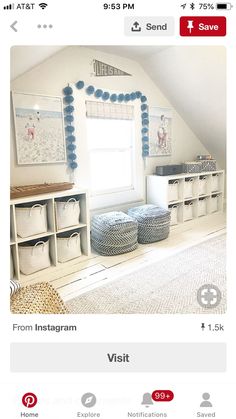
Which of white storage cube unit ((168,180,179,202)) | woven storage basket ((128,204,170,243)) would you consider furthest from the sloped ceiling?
woven storage basket ((128,204,170,243))

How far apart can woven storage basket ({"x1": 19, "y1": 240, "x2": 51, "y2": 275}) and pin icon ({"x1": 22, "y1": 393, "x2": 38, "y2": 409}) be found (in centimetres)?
111

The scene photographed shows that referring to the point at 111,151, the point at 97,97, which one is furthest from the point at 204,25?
the point at 111,151

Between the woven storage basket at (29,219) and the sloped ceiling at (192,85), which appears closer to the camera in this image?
the woven storage basket at (29,219)

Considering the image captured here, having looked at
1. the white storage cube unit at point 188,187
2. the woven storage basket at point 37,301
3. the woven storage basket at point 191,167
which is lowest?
the woven storage basket at point 37,301

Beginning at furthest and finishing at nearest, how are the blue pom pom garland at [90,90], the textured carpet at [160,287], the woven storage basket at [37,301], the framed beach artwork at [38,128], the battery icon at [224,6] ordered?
the blue pom pom garland at [90,90], the framed beach artwork at [38,128], the textured carpet at [160,287], the woven storage basket at [37,301], the battery icon at [224,6]

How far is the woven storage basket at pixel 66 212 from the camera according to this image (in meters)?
1.66

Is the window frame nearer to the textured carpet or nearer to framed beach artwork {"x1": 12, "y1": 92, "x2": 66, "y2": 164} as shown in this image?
framed beach artwork {"x1": 12, "y1": 92, "x2": 66, "y2": 164}

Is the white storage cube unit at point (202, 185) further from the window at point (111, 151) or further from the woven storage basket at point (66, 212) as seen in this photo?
the woven storage basket at point (66, 212)

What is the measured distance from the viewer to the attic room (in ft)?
4.78

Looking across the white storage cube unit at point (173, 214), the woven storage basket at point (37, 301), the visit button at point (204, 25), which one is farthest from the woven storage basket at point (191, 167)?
the visit button at point (204, 25)

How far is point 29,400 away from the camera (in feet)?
1.53

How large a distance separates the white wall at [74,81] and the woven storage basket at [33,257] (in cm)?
43

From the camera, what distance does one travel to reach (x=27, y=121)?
169 centimetres

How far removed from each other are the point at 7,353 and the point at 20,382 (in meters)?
0.06
